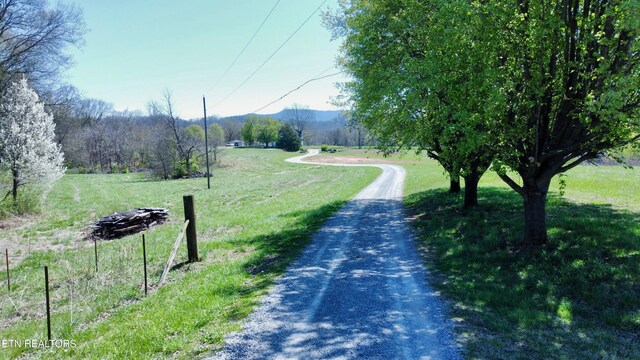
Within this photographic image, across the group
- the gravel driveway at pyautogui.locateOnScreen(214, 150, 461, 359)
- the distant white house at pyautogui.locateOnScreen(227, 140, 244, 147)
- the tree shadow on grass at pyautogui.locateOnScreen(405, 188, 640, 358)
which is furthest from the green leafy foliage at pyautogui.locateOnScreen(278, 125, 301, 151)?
the gravel driveway at pyautogui.locateOnScreen(214, 150, 461, 359)

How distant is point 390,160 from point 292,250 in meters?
65.8

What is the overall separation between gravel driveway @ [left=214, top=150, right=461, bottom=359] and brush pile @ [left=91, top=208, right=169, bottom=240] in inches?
426

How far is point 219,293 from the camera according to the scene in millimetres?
7668

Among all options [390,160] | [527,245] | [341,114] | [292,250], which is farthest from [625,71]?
[390,160]

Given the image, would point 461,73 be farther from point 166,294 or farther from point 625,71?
point 166,294

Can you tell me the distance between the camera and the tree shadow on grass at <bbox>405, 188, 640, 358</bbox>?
5.44 meters

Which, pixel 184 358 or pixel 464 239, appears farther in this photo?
pixel 464 239

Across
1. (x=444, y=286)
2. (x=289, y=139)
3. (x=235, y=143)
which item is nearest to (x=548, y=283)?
(x=444, y=286)

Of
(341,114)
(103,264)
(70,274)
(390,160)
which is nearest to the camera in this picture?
(70,274)

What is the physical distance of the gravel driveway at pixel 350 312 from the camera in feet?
16.9

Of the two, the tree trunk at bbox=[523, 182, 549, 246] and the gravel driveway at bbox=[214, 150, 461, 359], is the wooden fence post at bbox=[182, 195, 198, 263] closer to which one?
the gravel driveway at bbox=[214, 150, 461, 359]

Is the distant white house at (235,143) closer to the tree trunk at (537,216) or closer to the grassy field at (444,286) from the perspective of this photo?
the grassy field at (444,286)

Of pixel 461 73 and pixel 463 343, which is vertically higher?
pixel 461 73

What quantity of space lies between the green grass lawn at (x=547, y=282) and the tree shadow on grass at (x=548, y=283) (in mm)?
16
